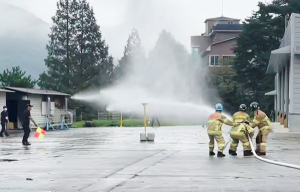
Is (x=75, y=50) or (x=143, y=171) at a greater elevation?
(x=75, y=50)

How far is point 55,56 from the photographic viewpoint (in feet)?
265

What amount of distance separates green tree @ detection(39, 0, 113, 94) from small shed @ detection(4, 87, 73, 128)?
2424 centimetres

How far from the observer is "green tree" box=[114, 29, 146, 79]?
100m

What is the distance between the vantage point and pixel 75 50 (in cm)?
7981

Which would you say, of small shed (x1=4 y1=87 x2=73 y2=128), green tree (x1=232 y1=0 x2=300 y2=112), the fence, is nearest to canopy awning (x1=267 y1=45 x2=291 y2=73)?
small shed (x1=4 y1=87 x2=73 y2=128)

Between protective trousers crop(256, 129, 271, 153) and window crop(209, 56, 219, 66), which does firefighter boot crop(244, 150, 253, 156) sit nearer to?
protective trousers crop(256, 129, 271, 153)

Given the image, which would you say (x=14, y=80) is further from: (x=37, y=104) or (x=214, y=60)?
(x=214, y=60)

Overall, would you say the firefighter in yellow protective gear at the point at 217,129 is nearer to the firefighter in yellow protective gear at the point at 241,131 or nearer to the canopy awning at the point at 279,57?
the firefighter in yellow protective gear at the point at 241,131

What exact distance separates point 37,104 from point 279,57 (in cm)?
1890

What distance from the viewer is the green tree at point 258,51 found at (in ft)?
225

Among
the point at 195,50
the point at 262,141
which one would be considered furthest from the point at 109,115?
the point at 262,141

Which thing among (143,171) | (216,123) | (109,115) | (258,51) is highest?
(258,51)

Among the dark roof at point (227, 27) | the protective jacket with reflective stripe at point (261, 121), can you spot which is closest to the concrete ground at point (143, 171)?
the protective jacket with reflective stripe at point (261, 121)

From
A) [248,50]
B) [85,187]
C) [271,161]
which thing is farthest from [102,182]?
[248,50]
